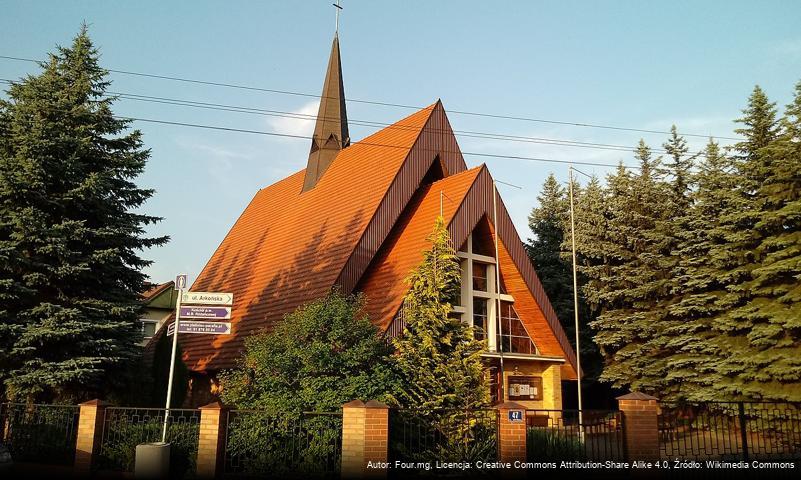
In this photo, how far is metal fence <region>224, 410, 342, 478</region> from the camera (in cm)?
1009

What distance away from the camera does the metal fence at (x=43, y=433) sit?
11.5 metres

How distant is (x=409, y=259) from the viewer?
17047mm

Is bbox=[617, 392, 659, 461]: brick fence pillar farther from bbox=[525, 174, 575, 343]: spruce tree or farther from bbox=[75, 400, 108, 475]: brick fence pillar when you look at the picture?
bbox=[525, 174, 575, 343]: spruce tree

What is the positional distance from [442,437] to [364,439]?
2692mm

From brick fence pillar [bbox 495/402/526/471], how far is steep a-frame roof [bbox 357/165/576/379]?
6.55 m

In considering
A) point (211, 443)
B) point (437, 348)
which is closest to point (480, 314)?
point (437, 348)

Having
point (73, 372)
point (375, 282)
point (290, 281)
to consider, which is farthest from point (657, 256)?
point (73, 372)

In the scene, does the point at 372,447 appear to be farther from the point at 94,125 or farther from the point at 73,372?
the point at 94,125

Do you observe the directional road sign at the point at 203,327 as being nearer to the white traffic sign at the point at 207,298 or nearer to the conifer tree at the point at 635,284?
the white traffic sign at the point at 207,298

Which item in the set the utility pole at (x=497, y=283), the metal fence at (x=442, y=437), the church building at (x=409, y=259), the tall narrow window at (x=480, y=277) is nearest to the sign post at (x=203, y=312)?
the metal fence at (x=442, y=437)

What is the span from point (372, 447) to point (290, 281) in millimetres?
9663

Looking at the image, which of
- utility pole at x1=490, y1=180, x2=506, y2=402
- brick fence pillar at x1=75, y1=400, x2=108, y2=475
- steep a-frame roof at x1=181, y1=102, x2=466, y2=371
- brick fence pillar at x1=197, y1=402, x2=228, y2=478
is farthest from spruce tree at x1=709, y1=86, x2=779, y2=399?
brick fence pillar at x1=75, y1=400, x2=108, y2=475

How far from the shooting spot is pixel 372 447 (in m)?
9.12

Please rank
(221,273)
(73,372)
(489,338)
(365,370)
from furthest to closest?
(221,273), (489,338), (73,372), (365,370)
